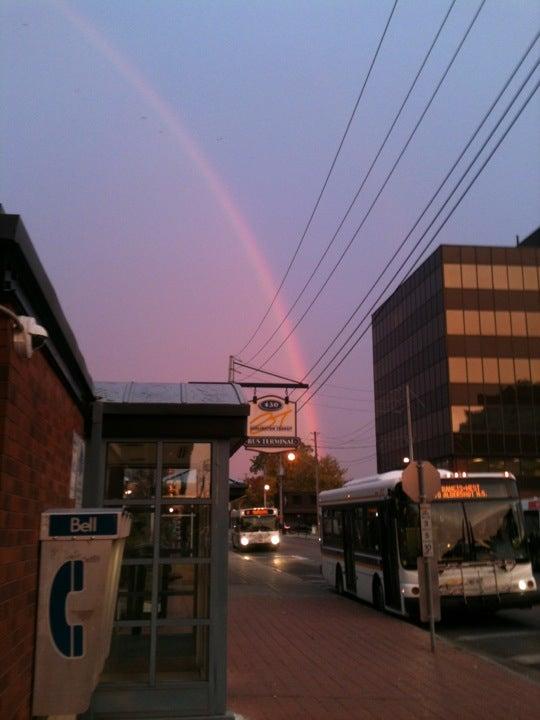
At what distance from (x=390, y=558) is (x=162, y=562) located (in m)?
8.85

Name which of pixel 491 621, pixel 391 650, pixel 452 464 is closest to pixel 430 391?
pixel 452 464

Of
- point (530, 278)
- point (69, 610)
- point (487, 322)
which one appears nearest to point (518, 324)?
point (487, 322)

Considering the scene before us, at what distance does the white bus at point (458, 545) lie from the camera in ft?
43.1

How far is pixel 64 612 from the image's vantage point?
4066mm

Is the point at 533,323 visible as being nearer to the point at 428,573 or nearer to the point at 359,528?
the point at 359,528

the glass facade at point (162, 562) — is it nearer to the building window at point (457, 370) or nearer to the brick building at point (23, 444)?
the brick building at point (23, 444)

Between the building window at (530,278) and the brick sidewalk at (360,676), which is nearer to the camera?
the brick sidewalk at (360,676)

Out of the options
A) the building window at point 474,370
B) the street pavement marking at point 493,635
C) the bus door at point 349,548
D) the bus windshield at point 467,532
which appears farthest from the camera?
the building window at point 474,370

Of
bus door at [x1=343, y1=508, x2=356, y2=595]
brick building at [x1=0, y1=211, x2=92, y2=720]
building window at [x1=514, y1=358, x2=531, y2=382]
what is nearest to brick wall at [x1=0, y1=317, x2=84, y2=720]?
brick building at [x1=0, y1=211, x2=92, y2=720]

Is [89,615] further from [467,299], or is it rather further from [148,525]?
[467,299]

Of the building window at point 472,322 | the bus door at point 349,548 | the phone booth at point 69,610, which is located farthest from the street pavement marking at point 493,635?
the building window at point 472,322

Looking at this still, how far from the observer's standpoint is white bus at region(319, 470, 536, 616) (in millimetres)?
13125

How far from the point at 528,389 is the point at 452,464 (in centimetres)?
860

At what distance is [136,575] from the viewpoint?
634 centimetres
